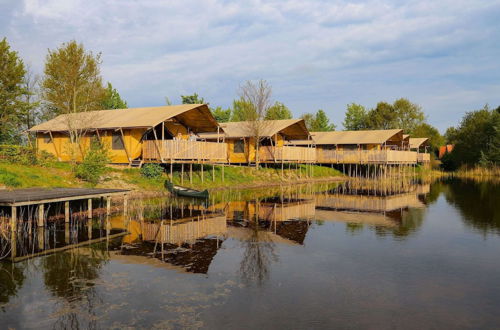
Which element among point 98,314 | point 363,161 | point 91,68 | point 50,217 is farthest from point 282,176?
point 98,314

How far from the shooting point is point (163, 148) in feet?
92.2

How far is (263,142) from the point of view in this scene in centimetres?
4391

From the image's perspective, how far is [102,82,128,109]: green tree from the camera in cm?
5917

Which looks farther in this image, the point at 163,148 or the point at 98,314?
the point at 163,148

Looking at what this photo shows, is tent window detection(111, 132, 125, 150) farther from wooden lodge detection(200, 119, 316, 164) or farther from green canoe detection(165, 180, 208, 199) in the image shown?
wooden lodge detection(200, 119, 316, 164)

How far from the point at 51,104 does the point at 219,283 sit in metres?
45.7

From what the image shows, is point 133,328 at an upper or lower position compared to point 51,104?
lower

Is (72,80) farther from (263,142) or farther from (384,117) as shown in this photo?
(384,117)

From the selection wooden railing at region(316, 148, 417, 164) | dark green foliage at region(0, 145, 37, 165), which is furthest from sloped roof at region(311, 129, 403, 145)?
dark green foliage at region(0, 145, 37, 165)

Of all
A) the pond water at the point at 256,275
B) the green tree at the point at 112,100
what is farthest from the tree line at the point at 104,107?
the pond water at the point at 256,275

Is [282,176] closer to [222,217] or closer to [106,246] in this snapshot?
[222,217]

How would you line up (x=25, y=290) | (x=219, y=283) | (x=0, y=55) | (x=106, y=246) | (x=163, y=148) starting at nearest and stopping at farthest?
(x=25, y=290) < (x=219, y=283) < (x=106, y=246) < (x=163, y=148) < (x=0, y=55)

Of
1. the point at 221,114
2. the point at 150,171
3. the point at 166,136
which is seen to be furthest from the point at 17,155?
the point at 221,114

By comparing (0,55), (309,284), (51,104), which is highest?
(0,55)
